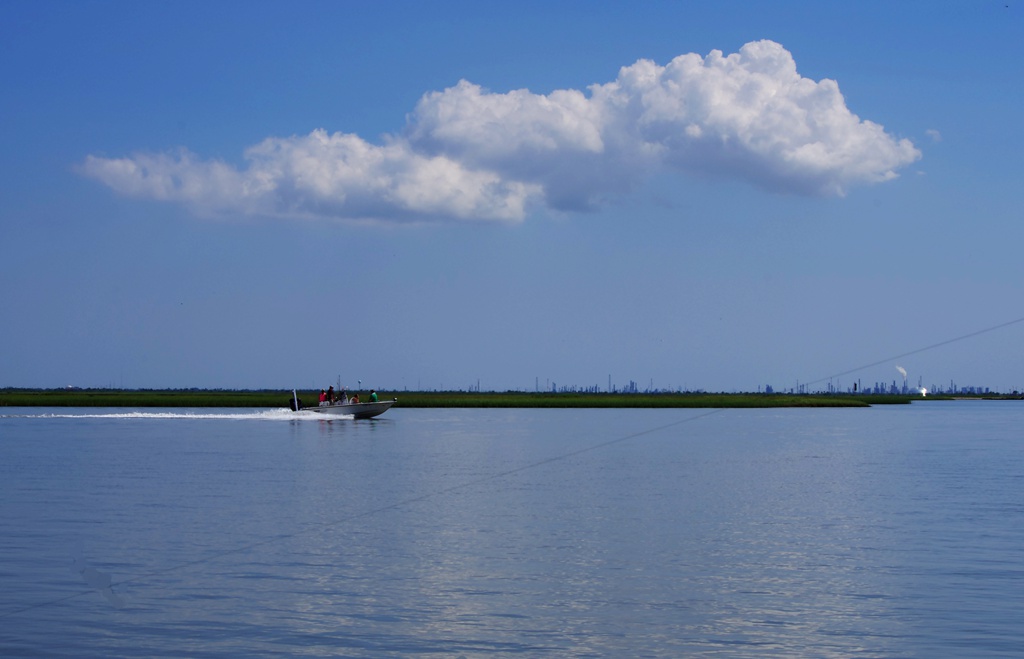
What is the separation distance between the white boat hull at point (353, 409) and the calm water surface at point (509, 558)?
33.4 meters

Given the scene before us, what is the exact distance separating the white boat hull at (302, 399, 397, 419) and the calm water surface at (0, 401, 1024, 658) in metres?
33.4

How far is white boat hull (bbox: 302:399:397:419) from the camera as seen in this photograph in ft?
245

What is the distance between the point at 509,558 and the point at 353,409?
2278 inches

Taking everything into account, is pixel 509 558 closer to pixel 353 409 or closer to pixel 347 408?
pixel 347 408

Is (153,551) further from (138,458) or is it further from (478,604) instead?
(138,458)

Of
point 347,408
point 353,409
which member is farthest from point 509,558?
point 353,409

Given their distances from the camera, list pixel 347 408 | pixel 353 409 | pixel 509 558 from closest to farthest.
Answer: pixel 509 558, pixel 347 408, pixel 353 409

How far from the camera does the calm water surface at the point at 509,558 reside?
1340 centimetres

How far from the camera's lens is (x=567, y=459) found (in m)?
42.3

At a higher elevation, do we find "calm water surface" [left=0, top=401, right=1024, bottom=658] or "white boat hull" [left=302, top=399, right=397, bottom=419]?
"white boat hull" [left=302, top=399, right=397, bottom=419]

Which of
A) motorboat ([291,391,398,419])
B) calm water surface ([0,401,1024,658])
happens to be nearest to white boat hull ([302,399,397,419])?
motorboat ([291,391,398,419])

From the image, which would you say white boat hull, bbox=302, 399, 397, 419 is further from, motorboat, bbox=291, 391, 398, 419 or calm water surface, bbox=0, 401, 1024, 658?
calm water surface, bbox=0, 401, 1024, 658

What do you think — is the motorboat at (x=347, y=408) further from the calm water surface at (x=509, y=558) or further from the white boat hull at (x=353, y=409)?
the calm water surface at (x=509, y=558)

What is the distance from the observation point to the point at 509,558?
18.9 m
